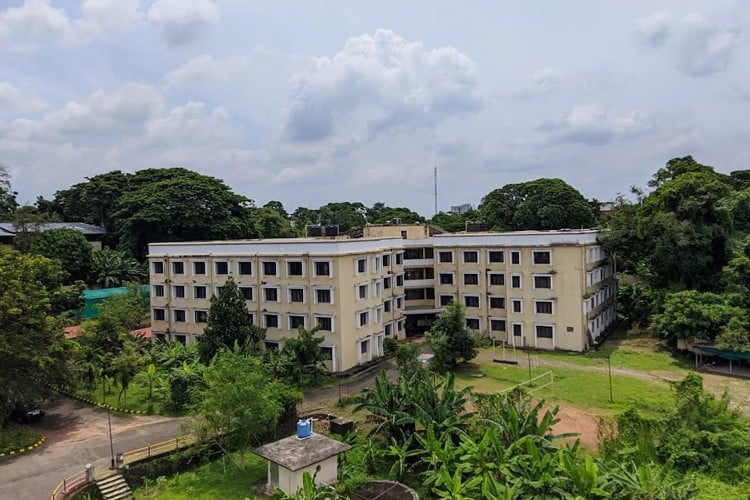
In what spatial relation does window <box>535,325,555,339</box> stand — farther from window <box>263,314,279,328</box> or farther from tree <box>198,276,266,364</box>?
tree <box>198,276,266,364</box>

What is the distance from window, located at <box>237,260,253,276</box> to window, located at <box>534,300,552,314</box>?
2123 centimetres

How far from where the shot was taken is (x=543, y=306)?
131 feet

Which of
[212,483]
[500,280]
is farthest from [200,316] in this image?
[500,280]

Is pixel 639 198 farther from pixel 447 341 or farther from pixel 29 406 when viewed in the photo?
pixel 29 406

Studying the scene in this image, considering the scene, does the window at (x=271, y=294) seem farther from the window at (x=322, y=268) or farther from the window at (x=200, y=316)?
the window at (x=200, y=316)

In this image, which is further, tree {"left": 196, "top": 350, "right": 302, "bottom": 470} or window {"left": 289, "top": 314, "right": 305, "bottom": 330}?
window {"left": 289, "top": 314, "right": 305, "bottom": 330}

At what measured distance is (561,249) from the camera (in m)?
39.1

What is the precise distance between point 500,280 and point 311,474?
26335mm

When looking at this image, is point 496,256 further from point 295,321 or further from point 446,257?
point 295,321

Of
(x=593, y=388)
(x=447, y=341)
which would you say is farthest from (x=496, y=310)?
(x=593, y=388)

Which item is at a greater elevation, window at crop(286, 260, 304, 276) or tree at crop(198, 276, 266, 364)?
window at crop(286, 260, 304, 276)

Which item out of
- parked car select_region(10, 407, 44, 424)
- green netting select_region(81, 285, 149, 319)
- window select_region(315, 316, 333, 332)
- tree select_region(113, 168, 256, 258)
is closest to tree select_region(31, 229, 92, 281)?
green netting select_region(81, 285, 149, 319)

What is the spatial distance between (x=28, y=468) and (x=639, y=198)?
51337mm

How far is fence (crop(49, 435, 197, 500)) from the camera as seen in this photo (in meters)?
19.4
